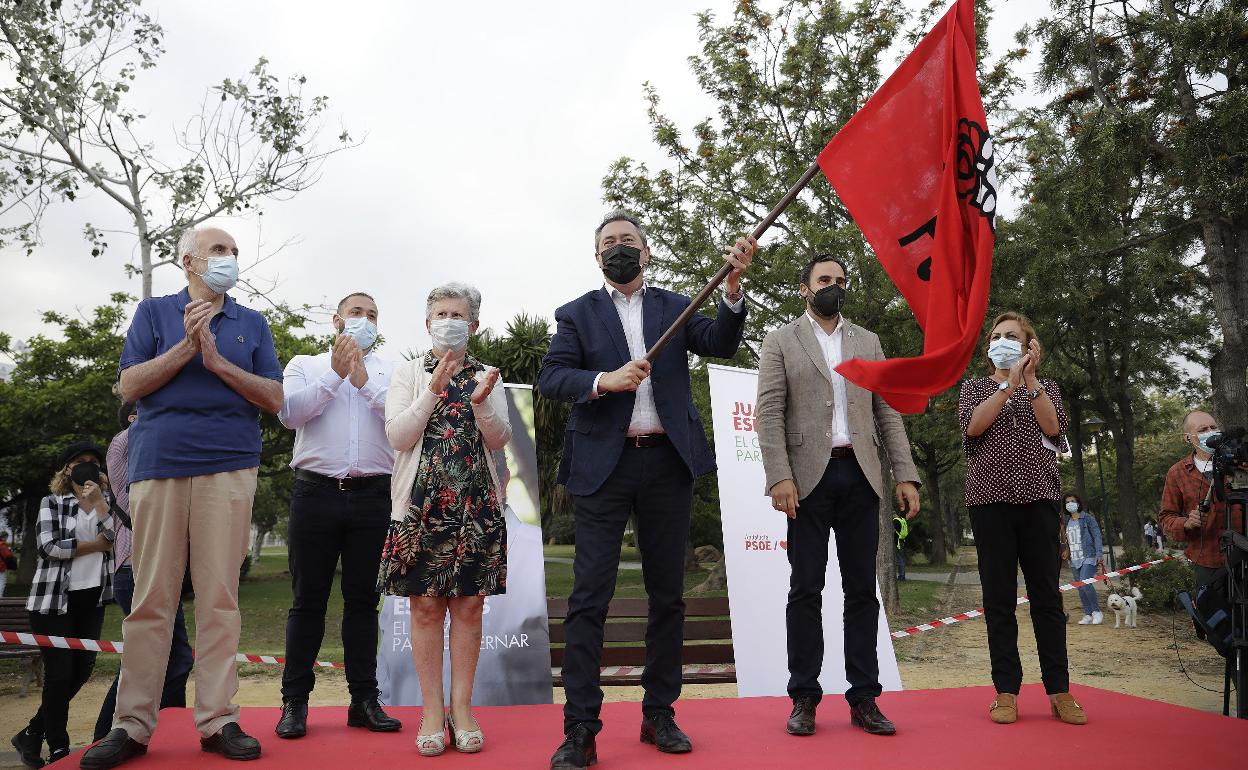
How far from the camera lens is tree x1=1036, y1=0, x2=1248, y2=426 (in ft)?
39.4

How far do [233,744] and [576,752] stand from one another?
55.3 inches

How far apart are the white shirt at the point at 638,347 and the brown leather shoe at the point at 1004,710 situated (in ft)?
6.99

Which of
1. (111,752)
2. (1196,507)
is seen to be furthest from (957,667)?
(111,752)

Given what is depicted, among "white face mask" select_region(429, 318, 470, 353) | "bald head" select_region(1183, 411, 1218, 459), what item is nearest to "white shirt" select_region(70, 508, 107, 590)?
"white face mask" select_region(429, 318, 470, 353)

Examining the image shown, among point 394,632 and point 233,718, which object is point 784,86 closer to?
point 394,632

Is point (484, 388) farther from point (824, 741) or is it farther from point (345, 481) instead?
point (824, 741)

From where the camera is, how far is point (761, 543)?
666 centimetres

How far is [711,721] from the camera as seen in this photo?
4500 mm

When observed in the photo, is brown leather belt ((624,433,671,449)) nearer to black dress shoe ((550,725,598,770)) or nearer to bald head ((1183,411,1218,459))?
black dress shoe ((550,725,598,770))

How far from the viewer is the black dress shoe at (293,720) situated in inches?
163

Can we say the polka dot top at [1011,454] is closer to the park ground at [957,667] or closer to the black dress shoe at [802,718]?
the park ground at [957,667]

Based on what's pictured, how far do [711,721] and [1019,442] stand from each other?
81.5 inches

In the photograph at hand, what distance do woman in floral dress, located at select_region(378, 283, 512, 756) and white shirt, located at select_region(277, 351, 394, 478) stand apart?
1.43 feet

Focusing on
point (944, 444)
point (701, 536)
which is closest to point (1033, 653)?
point (944, 444)
